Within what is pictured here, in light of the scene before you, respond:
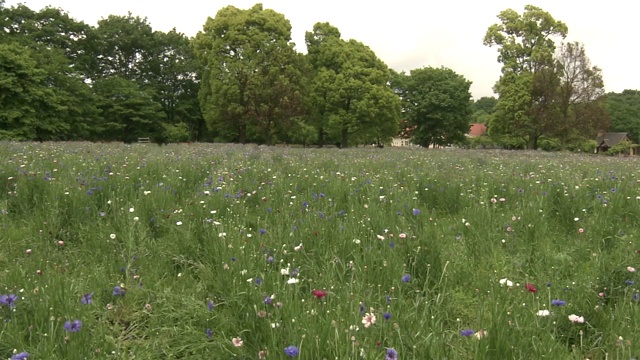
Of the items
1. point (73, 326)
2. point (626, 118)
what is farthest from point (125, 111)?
point (626, 118)

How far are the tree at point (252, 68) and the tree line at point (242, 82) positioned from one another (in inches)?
4.3

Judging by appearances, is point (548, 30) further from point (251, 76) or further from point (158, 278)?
point (158, 278)

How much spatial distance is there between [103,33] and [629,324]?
196 ft

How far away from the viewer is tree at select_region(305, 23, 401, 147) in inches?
1505

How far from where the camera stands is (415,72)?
62594 mm

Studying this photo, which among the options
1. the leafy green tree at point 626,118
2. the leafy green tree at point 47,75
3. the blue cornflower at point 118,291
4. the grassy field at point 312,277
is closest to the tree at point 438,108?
the leafy green tree at point 47,75

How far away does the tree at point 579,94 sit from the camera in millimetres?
32156

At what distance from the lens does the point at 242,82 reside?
3344 cm

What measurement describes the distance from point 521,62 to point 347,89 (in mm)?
18695

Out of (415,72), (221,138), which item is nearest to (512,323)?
(221,138)

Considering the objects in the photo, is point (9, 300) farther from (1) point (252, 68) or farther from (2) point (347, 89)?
(2) point (347, 89)

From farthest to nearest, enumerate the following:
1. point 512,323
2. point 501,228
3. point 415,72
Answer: point 415,72 < point 501,228 < point 512,323

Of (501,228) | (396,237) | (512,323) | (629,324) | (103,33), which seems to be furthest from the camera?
(103,33)

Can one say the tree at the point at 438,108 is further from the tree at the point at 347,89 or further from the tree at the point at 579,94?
the tree at the point at 579,94
